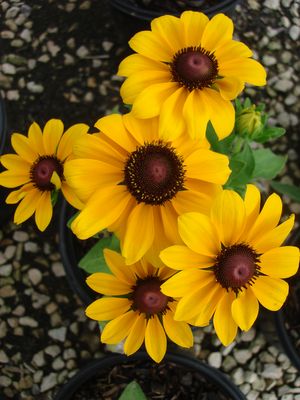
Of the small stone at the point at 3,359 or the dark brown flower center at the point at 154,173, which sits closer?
the dark brown flower center at the point at 154,173

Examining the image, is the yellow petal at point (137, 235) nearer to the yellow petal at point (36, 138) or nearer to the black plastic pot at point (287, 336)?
the yellow petal at point (36, 138)

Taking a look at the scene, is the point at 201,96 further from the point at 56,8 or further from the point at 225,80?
the point at 56,8

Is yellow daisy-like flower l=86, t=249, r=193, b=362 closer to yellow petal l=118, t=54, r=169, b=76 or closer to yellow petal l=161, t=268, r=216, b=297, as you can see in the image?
yellow petal l=161, t=268, r=216, b=297

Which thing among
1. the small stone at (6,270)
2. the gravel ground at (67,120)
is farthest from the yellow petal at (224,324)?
the small stone at (6,270)

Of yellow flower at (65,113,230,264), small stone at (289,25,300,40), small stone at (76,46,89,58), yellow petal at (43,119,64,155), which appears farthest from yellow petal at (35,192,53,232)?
small stone at (289,25,300,40)

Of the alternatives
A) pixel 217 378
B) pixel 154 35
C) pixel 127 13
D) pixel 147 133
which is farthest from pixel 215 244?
pixel 127 13

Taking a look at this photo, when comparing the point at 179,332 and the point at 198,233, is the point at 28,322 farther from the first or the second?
the point at 198,233
